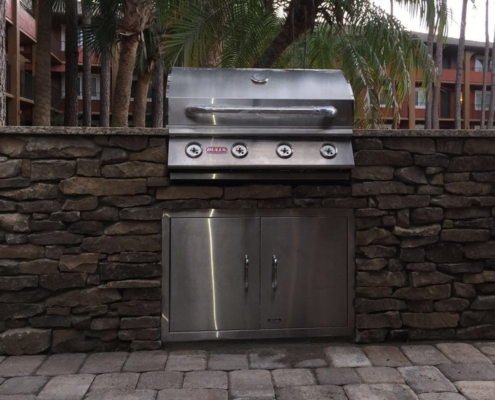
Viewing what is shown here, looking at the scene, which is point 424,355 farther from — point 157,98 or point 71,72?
point 157,98

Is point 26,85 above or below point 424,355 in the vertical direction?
above

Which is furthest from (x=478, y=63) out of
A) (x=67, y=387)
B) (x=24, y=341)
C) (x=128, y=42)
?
(x=67, y=387)

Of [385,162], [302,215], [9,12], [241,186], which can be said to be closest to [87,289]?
[241,186]

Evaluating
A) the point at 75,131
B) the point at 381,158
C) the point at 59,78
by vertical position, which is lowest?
the point at 381,158

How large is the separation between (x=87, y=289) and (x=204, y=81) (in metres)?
1.64

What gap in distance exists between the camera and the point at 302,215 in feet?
12.8

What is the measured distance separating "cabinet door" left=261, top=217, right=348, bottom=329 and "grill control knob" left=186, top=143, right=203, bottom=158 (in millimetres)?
663

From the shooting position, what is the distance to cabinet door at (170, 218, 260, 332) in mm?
3842

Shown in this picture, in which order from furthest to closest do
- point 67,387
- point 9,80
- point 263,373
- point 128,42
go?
point 9,80, point 128,42, point 263,373, point 67,387

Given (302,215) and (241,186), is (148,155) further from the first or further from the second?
(302,215)

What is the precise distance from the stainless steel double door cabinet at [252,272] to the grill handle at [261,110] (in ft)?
2.26

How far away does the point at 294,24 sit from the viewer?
7.92 meters

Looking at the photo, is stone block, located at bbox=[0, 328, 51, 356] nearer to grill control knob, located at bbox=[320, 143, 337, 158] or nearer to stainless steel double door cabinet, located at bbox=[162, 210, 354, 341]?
stainless steel double door cabinet, located at bbox=[162, 210, 354, 341]

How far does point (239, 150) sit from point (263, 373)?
1443mm
